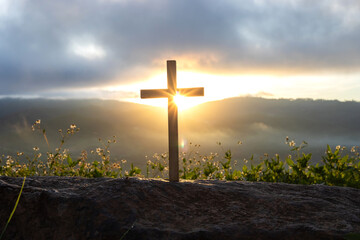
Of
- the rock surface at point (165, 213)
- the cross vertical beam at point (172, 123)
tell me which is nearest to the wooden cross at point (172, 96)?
the cross vertical beam at point (172, 123)

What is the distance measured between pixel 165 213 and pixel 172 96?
1.65 m

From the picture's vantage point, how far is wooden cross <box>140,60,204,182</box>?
15.3 ft

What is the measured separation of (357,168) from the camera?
314 inches

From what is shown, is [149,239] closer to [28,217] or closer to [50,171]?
[28,217]

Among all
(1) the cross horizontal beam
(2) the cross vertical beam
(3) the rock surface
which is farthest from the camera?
(1) the cross horizontal beam

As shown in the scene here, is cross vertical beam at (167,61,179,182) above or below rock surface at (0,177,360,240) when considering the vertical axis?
above

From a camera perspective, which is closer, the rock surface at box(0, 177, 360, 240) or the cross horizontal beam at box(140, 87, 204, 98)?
the rock surface at box(0, 177, 360, 240)

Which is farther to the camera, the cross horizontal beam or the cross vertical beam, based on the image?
the cross horizontal beam

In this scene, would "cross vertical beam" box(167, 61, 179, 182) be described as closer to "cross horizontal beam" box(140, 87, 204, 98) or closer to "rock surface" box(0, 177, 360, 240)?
"cross horizontal beam" box(140, 87, 204, 98)

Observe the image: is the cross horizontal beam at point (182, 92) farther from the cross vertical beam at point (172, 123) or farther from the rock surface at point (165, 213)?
the rock surface at point (165, 213)

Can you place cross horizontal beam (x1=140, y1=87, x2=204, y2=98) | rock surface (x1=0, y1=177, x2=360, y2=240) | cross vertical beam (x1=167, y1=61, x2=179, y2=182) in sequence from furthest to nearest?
1. cross horizontal beam (x1=140, y1=87, x2=204, y2=98)
2. cross vertical beam (x1=167, y1=61, x2=179, y2=182)
3. rock surface (x1=0, y1=177, x2=360, y2=240)

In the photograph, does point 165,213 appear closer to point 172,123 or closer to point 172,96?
point 172,123

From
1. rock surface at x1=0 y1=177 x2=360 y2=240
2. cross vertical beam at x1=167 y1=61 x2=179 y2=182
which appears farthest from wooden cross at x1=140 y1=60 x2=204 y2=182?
rock surface at x1=0 y1=177 x2=360 y2=240

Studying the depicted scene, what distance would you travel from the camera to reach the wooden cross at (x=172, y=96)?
15.3 ft
